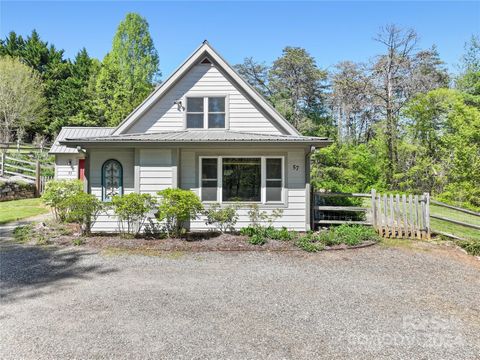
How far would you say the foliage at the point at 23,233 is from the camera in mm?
8742

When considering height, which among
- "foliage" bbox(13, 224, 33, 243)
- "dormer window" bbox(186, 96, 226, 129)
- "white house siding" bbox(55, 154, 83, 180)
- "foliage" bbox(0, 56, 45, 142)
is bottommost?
"foliage" bbox(13, 224, 33, 243)

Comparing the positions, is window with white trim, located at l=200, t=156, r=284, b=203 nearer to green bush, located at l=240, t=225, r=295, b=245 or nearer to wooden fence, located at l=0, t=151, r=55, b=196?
green bush, located at l=240, t=225, r=295, b=245

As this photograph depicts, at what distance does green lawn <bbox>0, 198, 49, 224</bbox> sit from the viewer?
1205 centimetres

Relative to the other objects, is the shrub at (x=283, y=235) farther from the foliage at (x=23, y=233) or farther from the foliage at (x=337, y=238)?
the foliage at (x=23, y=233)

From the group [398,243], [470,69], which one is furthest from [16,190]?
[470,69]

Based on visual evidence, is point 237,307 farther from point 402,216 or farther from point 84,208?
point 402,216

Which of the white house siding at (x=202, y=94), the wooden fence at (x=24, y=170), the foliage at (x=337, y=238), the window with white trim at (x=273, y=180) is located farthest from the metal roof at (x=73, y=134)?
the foliage at (x=337, y=238)

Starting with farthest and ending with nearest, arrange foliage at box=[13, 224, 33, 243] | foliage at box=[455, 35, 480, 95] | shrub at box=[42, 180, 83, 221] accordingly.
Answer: foliage at box=[455, 35, 480, 95], shrub at box=[42, 180, 83, 221], foliage at box=[13, 224, 33, 243]

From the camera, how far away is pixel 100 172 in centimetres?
984

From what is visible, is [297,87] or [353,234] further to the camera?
[297,87]

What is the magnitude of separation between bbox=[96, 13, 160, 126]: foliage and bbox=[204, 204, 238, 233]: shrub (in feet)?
78.3

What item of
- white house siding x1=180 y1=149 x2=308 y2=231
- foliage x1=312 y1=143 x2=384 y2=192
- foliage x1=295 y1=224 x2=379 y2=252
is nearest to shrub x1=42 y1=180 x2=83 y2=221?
white house siding x1=180 y1=149 x2=308 y2=231

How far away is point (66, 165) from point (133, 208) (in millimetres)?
11713

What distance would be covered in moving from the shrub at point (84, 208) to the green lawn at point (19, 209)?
4377 mm
